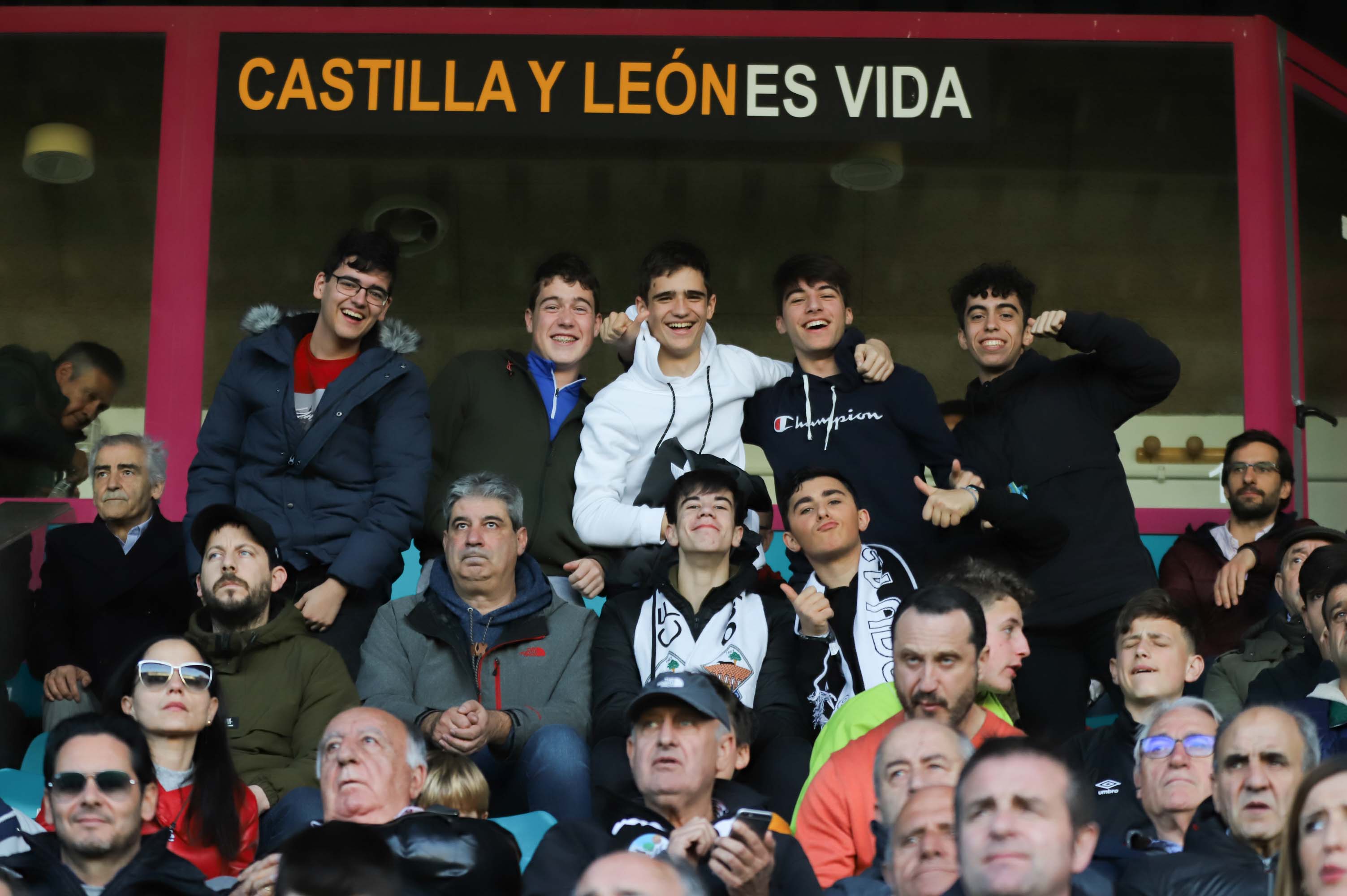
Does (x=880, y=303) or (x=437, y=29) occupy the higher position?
(x=437, y=29)

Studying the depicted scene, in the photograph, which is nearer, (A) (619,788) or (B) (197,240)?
(A) (619,788)

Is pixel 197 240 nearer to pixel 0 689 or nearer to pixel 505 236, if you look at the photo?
pixel 505 236

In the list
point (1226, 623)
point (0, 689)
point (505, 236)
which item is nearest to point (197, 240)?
point (505, 236)

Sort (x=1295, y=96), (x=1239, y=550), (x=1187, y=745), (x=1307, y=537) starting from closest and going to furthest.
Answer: (x=1187, y=745), (x=1307, y=537), (x=1239, y=550), (x=1295, y=96)

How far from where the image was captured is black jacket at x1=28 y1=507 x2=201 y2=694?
492cm

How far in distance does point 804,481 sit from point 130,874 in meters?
2.15

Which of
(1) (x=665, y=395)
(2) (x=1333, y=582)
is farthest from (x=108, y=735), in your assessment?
(2) (x=1333, y=582)

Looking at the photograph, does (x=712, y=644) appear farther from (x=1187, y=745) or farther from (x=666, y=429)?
(x=1187, y=745)

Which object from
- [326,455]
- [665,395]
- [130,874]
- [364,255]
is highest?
[364,255]

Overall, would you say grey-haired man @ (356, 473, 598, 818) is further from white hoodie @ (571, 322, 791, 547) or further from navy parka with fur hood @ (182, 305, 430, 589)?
white hoodie @ (571, 322, 791, 547)

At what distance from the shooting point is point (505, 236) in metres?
6.80

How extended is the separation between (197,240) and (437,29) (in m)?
1.28

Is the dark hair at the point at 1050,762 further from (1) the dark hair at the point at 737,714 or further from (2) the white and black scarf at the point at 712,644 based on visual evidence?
(2) the white and black scarf at the point at 712,644

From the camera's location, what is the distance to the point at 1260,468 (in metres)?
5.39
